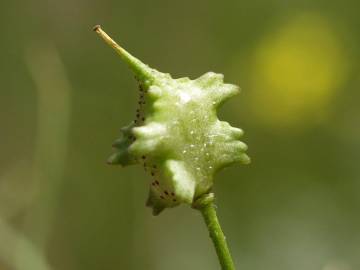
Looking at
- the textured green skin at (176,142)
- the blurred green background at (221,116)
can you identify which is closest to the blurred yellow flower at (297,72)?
the blurred green background at (221,116)

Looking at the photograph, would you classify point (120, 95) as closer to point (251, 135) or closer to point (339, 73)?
point (251, 135)

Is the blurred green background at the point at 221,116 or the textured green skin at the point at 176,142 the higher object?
the blurred green background at the point at 221,116

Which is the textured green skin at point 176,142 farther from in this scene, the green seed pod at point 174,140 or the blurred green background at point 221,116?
the blurred green background at point 221,116

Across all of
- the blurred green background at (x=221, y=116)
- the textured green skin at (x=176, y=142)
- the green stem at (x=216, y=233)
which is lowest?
the green stem at (x=216, y=233)

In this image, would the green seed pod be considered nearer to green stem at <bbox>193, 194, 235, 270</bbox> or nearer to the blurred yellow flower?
green stem at <bbox>193, 194, 235, 270</bbox>

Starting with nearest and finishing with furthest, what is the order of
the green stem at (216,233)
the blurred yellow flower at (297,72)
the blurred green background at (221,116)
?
the green stem at (216,233), the blurred green background at (221,116), the blurred yellow flower at (297,72)

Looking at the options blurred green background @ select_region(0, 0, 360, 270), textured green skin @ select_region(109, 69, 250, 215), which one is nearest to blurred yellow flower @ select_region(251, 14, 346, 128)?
blurred green background @ select_region(0, 0, 360, 270)

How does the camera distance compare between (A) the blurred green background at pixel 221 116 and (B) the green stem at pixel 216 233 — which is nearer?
(B) the green stem at pixel 216 233
